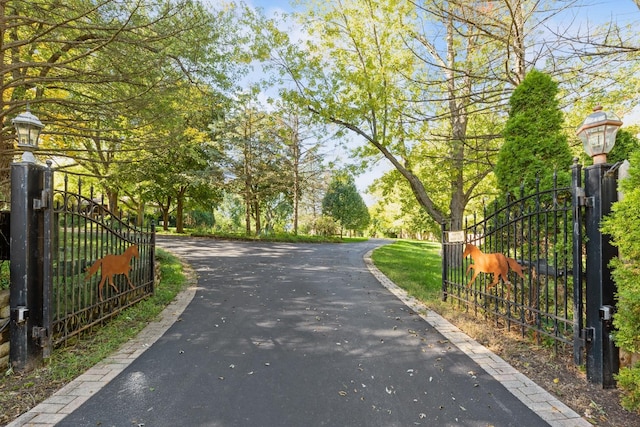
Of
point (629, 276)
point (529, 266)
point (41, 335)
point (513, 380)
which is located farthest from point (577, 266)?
point (41, 335)

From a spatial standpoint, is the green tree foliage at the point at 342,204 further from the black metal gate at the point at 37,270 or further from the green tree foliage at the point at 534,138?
the black metal gate at the point at 37,270

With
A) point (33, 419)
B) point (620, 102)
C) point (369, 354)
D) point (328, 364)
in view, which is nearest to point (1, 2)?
point (33, 419)

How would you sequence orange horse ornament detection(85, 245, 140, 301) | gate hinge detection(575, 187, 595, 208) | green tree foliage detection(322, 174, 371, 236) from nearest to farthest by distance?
1. gate hinge detection(575, 187, 595, 208)
2. orange horse ornament detection(85, 245, 140, 301)
3. green tree foliage detection(322, 174, 371, 236)

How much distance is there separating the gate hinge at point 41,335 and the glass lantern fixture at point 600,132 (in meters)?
5.58

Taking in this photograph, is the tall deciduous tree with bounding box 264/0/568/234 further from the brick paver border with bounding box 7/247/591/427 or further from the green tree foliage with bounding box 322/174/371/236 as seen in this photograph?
the green tree foliage with bounding box 322/174/371/236

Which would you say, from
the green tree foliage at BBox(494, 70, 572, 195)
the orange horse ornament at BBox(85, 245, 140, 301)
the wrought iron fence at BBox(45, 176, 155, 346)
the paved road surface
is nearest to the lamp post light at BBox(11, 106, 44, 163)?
the wrought iron fence at BBox(45, 176, 155, 346)

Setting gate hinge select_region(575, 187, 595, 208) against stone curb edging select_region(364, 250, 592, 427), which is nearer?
stone curb edging select_region(364, 250, 592, 427)

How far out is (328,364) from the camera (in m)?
3.35

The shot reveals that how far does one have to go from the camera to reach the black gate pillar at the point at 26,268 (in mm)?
3070

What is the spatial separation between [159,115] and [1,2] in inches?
97.3

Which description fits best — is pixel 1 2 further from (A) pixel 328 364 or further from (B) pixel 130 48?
(A) pixel 328 364

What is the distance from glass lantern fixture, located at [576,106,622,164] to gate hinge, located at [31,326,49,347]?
558 centimetres

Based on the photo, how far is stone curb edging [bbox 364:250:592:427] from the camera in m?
2.46

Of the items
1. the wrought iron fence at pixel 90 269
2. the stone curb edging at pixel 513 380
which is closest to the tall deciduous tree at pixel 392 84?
the stone curb edging at pixel 513 380
